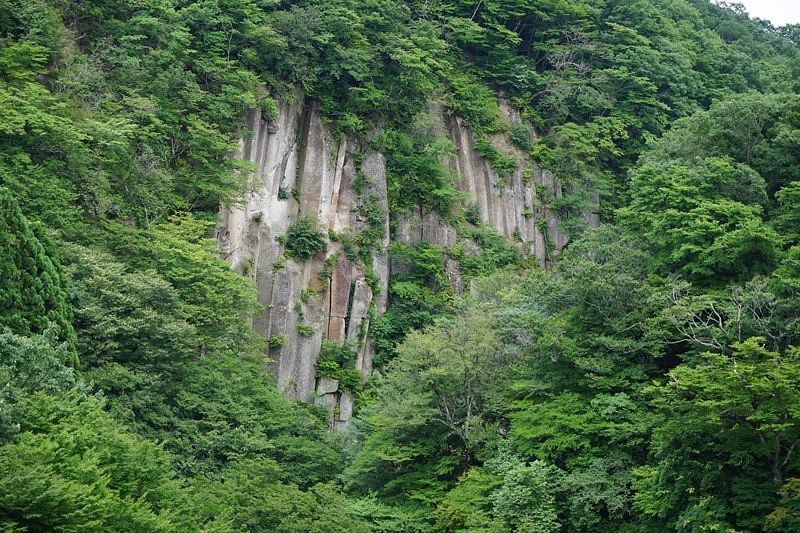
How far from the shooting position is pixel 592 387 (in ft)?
88.2

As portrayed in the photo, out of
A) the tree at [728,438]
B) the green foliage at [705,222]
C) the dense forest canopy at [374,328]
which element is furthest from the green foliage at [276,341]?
the tree at [728,438]

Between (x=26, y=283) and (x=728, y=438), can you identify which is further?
(x=26, y=283)

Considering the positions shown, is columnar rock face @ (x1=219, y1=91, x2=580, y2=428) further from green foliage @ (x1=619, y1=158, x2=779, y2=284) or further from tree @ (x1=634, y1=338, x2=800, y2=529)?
tree @ (x1=634, y1=338, x2=800, y2=529)

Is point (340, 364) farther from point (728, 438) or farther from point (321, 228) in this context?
point (728, 438)

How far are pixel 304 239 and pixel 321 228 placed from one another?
Answer: 1.11m

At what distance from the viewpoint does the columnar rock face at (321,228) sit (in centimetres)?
3738

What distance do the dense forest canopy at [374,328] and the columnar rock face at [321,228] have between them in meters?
0.75

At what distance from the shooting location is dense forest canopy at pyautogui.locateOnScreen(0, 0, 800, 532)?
2161cm

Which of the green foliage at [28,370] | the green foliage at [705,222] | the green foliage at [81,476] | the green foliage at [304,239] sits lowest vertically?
the green foliage at [81,476]

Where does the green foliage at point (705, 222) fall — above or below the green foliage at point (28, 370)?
above

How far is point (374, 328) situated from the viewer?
39500 mm

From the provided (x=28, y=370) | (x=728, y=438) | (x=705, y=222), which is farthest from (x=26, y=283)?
(x=705, y=222)

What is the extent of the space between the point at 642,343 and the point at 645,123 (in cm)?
2303

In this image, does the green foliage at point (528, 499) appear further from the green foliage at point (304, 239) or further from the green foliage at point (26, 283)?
the green foliage at point (304, 239)
